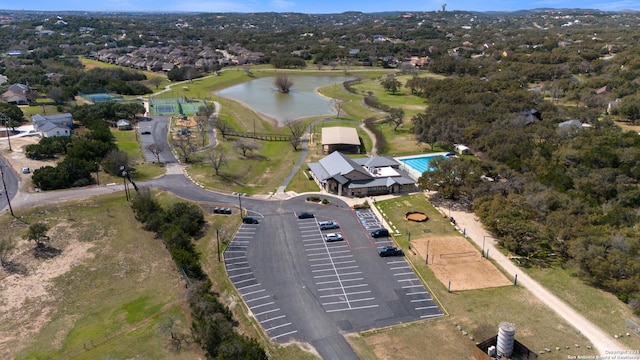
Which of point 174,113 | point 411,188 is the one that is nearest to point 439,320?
point 411,188

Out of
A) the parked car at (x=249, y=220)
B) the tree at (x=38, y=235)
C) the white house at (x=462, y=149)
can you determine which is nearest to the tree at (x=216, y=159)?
the parked car at (x=249, y=220)

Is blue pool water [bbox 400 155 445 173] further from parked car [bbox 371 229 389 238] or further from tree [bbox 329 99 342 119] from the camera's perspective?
tree [bbox 329 99 342 119]

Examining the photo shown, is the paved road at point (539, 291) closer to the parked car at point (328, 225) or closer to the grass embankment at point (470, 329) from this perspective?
the grass embankment at point (470, 329)

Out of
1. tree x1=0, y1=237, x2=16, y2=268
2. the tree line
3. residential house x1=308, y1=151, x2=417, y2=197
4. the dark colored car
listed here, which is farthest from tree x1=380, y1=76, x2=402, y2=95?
tree x1=0, y1=237, x2=16, y2=268

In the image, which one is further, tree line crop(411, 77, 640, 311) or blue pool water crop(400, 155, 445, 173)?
blue pool water crop(400, 155, 445, 173)

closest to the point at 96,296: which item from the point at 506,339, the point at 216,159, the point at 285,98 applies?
the point at 506,339

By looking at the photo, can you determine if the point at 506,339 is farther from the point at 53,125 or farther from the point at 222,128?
the point at 53,125
